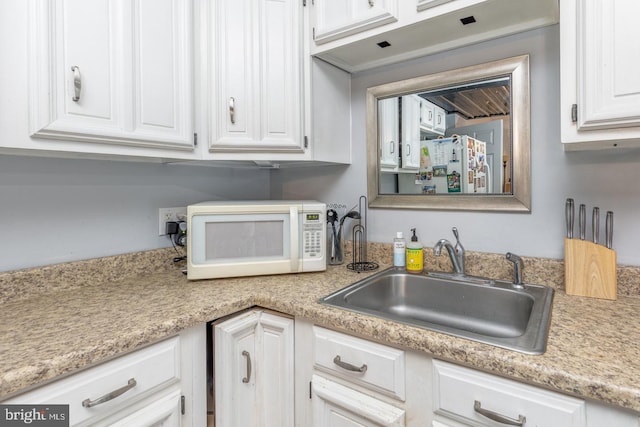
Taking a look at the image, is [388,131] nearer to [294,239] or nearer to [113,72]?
[294,239]

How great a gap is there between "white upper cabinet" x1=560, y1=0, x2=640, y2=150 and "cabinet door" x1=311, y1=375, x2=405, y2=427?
2.97 feet

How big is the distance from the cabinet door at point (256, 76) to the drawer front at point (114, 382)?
788mm

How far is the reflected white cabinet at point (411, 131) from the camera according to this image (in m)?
1.50

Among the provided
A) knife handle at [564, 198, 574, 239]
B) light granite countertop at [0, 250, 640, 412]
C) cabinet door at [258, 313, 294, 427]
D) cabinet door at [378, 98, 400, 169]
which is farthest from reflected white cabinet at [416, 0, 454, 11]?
cabinet door at [258, 313, 294, 427]

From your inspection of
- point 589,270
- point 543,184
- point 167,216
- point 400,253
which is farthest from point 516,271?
point 167,216

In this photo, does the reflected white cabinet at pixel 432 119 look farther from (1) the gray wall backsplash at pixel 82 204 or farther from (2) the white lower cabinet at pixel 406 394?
(1) the gray wall backsplash at pixel 82 204

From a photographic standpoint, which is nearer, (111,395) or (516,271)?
(111,395)

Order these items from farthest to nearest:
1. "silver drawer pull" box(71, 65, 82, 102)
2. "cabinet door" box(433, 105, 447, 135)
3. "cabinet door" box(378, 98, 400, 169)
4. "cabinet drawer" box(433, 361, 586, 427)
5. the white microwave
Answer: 1. "cabinet door" box(378, 98, 400, 169)
2. "cabinet door" box(433, 105, 447, 135)
3. the white microwave
4. "silver drawer pull" box(71, 65, 82, 102)
5. "cabinet drawer" box(433, 361, 586, 427)

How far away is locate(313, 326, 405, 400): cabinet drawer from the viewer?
0.86 metres

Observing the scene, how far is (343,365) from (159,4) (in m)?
1.36

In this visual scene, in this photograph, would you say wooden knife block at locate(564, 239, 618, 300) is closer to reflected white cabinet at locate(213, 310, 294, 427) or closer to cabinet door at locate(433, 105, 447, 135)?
cabinet door at locate(433, 105, 447, 135)

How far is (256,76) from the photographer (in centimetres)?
135

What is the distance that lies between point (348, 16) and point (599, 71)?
860 millimetres

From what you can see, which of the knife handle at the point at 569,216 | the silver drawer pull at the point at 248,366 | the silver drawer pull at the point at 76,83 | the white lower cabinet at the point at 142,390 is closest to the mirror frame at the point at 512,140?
the knife handle at the point at 569,216
